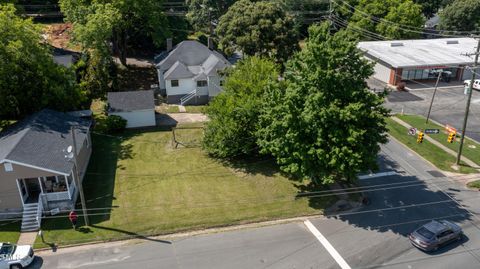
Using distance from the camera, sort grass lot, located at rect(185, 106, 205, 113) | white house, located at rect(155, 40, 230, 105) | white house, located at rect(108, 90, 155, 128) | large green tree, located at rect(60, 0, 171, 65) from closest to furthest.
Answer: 1. white house, located at rect(108, 90, 155, 128)
2. large green tree, located at rect(60, 0, 171, 65)
3. grass lot, located at rect(185, 106, 205, 113)
4. white house, located at rect(155, 40, 230, 105)

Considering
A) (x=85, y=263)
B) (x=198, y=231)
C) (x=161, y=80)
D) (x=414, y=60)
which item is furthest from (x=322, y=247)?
(x=414, y=60)

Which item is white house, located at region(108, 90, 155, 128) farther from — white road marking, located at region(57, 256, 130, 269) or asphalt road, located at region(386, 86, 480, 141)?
asphalt road, located at region(386, 86, 480, 141)

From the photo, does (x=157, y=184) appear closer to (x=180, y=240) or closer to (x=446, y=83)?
(x=180, y=240)

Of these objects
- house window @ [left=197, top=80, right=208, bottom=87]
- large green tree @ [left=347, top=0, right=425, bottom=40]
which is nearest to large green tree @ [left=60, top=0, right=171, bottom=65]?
house window @ [left=197, top=80, right=208, bottom=87]

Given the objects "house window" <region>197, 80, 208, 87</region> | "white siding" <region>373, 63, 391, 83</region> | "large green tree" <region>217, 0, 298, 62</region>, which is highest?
"large green tree" <region>217, 0, 298, 62</region>

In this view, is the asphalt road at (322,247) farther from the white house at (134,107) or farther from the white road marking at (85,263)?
the white house at (134,107)

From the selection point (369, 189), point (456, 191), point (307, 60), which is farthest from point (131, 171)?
point (456, 191)
